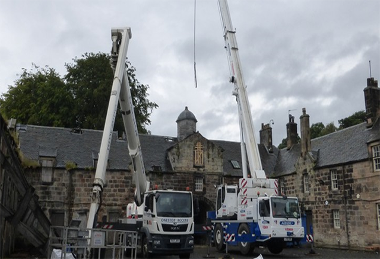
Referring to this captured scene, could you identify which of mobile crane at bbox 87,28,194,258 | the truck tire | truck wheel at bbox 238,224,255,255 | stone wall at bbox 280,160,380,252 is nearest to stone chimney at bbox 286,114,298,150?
stone wall at bbox 280,160,380,252

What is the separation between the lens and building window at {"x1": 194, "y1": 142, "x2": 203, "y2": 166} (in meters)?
31.8

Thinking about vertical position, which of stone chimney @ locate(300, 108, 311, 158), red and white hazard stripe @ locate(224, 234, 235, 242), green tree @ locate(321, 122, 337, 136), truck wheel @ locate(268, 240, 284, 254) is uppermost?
green tree @ locate(321, 122, 337, 136)

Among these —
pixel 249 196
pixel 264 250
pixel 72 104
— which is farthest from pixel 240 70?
pixel 72 104

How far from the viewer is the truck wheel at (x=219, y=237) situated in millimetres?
21375

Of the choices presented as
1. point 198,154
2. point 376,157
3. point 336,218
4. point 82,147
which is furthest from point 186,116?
point 376,157

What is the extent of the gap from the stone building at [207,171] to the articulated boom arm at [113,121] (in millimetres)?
10461

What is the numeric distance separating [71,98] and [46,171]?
11859 mm

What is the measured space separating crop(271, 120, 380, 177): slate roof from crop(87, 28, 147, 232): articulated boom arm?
14149mm

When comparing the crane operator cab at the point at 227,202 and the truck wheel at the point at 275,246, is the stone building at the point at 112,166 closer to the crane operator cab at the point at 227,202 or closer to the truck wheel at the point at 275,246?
the crane operator cab at the point at 227,202

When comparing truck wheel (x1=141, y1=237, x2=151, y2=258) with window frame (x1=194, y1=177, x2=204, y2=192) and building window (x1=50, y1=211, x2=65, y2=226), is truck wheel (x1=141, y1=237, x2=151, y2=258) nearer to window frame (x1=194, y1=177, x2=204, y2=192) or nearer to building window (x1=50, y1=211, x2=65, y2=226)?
building window (x1=50, y1=211, x2=65, y2=226)

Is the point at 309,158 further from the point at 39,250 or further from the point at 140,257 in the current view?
the point at 39,250

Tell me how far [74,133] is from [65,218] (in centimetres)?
611

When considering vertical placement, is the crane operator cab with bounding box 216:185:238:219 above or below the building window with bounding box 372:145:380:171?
below

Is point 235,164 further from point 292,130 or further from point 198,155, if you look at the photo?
point 292,130
